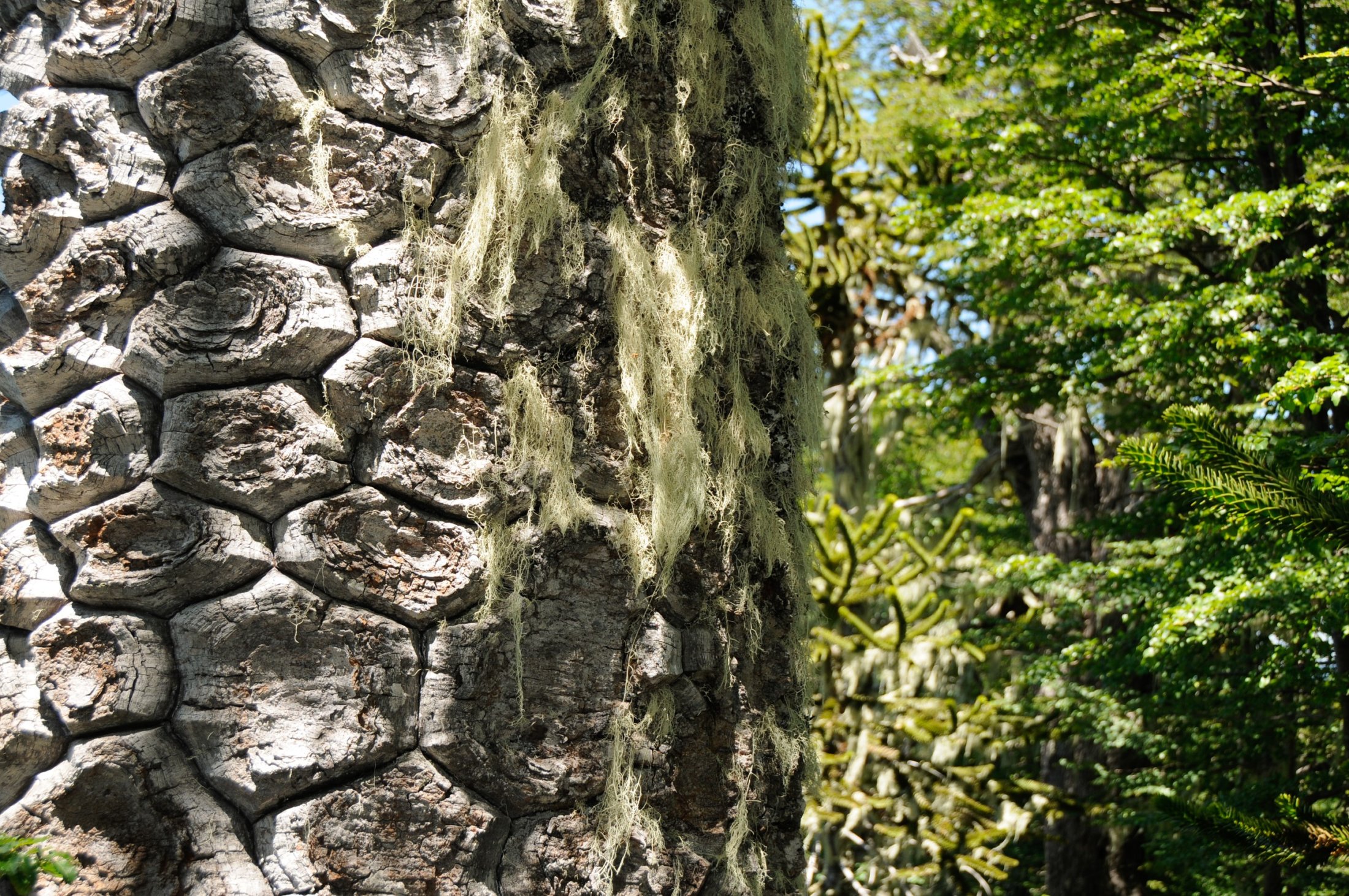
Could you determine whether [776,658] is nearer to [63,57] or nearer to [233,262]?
[233,262]

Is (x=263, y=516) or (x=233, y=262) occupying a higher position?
(x=233, y=262)

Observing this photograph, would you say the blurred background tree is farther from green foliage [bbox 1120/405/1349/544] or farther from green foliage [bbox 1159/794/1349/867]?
green foliage [bbox 1120/405/1349/544]

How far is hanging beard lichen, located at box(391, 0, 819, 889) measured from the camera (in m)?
1.50

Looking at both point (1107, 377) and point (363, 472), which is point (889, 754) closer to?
point (1107, 377)

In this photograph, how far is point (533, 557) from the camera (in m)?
1.49

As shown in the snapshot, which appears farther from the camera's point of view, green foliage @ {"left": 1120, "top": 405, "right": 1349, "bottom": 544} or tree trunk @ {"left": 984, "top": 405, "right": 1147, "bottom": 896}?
tree trunk @ {"left": 984, "top": 405, "right": 1147, "bottom": 896}

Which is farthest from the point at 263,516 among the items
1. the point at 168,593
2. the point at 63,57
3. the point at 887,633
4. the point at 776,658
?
the point at 887,633

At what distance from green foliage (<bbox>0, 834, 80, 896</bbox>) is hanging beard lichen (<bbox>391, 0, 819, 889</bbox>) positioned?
57 cm

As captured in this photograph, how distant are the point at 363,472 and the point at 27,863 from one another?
60 centimetres

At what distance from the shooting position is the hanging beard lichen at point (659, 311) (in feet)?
4.94

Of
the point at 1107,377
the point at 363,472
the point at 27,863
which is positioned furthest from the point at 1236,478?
the point at 1107,377

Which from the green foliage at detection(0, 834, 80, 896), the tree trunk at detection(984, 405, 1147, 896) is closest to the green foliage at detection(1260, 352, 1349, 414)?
the tree trunk at detection(984, 405, 1147, 896)

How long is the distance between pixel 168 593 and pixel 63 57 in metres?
0.79

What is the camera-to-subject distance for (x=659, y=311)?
1.65 metres
